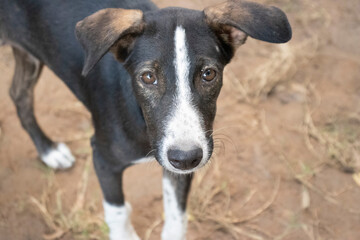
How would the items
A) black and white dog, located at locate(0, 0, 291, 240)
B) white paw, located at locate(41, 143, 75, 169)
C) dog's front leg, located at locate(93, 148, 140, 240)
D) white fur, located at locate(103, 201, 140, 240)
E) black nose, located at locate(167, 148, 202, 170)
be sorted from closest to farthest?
1. black nose, located at locate(167, 148, 202, 170)
2. black and white dog, located at locate(0, 0, 291, 240)
3. dog's front leg, located at locate(93, 148, 140, 240)
4. white fur, located at locate(103, 201, 140, 240)
5. white paw, located at locate(41, 143, 75, 169)

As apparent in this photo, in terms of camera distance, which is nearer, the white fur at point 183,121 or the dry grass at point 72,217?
the white fur at point 183,121

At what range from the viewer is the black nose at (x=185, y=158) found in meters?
2.68

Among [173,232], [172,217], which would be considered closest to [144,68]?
[172,217]

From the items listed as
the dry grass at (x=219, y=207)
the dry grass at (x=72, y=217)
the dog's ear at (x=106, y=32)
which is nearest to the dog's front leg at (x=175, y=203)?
Result: the dry grass at (x=219, y=207)

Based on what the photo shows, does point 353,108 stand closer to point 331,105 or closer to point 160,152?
point 331,105

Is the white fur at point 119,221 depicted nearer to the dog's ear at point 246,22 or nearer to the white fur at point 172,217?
the white fur at point 172,217

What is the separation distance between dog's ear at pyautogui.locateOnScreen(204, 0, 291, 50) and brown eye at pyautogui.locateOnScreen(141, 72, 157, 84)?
1.51 feet

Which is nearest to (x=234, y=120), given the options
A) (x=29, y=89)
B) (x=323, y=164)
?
(x=323, y=164)

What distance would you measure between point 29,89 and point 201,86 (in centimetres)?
211

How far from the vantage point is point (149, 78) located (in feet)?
9.48

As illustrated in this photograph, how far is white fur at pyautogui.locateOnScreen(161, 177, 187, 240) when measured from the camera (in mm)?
3742

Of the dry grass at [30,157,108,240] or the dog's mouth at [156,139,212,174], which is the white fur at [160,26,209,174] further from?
the dry grass at [30,157,108,240]

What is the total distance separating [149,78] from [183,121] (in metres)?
0.34

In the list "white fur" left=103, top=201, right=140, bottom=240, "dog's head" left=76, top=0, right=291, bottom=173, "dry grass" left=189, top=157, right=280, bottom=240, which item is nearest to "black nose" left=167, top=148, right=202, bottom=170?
"dog's head" left=76, top=0, right=291, bottom=173
